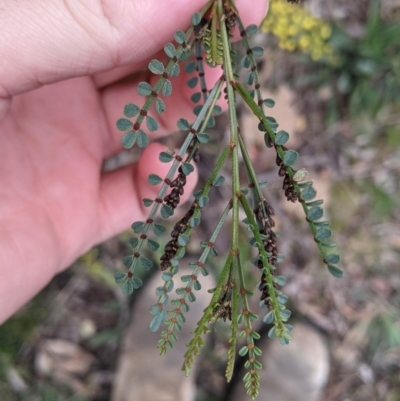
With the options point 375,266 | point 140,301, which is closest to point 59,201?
point 140,301

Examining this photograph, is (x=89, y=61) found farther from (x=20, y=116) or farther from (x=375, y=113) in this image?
(x=375, y=113)

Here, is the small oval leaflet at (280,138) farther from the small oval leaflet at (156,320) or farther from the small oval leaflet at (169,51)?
the small oval leaflet at (156,320)

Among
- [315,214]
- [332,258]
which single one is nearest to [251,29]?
[315,214]

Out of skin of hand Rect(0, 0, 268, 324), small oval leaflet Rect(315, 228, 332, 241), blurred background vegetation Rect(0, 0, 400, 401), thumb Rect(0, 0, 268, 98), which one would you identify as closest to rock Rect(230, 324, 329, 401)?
blurred background vegetation Rect(0, 0, 400, 401)

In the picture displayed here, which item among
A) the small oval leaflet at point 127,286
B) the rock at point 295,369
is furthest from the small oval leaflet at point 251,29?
the rock at point 295,369

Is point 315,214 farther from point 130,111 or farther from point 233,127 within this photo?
point 130,111
